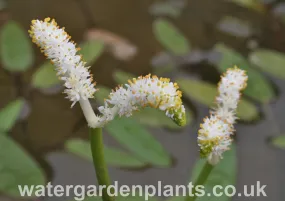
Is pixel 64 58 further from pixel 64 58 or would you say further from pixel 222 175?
pixel 222 175

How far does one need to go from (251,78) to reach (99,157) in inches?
10.0

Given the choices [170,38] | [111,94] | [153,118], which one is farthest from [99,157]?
[170,38]

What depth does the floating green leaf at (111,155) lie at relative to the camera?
410mm

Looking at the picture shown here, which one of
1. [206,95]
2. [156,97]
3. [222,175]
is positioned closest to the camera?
[156,97]

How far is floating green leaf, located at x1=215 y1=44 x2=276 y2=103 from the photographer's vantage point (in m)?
0.49

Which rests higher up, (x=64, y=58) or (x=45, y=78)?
(x=45, y=78)

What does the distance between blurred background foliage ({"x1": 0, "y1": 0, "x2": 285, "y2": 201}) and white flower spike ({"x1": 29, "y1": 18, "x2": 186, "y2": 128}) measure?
12 centimetres

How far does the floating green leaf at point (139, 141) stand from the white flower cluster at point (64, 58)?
147mm

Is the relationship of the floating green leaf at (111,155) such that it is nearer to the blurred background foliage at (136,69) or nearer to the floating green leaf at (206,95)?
the blurred background foliage at (136,69)

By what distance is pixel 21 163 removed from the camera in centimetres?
39

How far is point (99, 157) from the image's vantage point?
0.97 feet

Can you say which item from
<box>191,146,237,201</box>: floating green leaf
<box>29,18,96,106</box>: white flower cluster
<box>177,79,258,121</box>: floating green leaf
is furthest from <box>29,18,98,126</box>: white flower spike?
<box>177,79,258,121</box>: floating green leaf

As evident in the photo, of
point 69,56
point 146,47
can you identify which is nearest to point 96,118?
point 69,56

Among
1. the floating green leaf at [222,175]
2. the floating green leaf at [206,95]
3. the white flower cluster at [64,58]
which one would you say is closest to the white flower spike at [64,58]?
the white flower cluster at [64,58]
